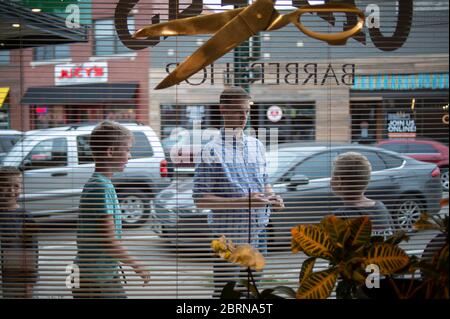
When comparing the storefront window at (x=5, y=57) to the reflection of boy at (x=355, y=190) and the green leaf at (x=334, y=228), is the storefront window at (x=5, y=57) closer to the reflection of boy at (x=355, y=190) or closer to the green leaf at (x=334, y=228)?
the reflection of boy at (x=355, y=190)

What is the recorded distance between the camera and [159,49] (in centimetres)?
296

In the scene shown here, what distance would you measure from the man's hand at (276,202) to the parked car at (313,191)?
3cm

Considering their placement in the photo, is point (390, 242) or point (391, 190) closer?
point (390, 242)

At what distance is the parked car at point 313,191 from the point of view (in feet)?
10.0

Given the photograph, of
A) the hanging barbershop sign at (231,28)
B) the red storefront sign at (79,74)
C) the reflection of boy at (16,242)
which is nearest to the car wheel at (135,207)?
the reflection of boy at (16,242)

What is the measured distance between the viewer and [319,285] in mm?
1882

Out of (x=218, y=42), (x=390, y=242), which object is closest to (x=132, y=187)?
(x=218, y=42)

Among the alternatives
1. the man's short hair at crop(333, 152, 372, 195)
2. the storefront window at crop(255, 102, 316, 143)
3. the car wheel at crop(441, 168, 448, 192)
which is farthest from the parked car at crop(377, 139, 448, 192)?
the storefront window at crop(255, 102, 316, 143)

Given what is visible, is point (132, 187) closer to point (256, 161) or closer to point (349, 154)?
point (256, 161)

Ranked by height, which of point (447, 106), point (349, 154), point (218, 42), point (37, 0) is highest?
point (37, 0)

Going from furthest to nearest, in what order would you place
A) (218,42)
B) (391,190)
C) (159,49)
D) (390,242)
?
1. (391,190)
2. (159,49)
3. (218,42)
4. (390,242)

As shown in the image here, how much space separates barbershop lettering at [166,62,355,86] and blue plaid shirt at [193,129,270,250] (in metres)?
0.30

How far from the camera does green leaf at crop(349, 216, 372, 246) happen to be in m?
1.87

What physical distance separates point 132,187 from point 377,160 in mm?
1331
